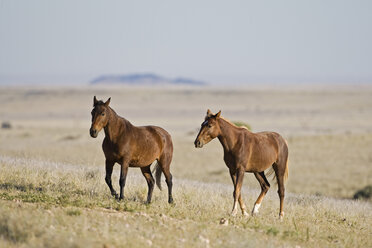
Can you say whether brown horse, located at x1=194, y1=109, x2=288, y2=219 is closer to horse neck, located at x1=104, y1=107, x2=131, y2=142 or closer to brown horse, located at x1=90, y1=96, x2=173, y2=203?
brown horse, located at x1=90, y1=96, x2=173, y2=203

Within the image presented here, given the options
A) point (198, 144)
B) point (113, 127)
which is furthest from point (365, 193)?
point (113, 127)

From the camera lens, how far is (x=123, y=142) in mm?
10391

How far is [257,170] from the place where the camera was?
10414 mm

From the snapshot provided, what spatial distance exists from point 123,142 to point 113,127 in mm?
342

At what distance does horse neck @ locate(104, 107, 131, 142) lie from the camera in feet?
33.8

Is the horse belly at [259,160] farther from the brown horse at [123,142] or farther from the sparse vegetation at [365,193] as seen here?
the sparse vegetation at [365,193]

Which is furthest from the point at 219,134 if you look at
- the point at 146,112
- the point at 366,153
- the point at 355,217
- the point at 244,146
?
the point at 146,112

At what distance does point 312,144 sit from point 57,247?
3353 centimetres

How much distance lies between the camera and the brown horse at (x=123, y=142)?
10164 millimetres

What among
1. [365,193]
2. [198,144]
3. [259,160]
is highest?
[198,144]

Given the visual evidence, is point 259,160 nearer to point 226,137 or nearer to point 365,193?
point 226,137

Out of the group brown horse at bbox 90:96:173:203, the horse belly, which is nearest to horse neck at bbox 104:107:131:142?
brown horse at bbox 90:96:173:203

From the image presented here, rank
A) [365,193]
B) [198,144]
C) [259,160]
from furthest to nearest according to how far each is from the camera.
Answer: [365,193] → [259,160] → [198,144]

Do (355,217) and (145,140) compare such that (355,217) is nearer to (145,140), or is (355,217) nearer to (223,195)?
(223,195)
